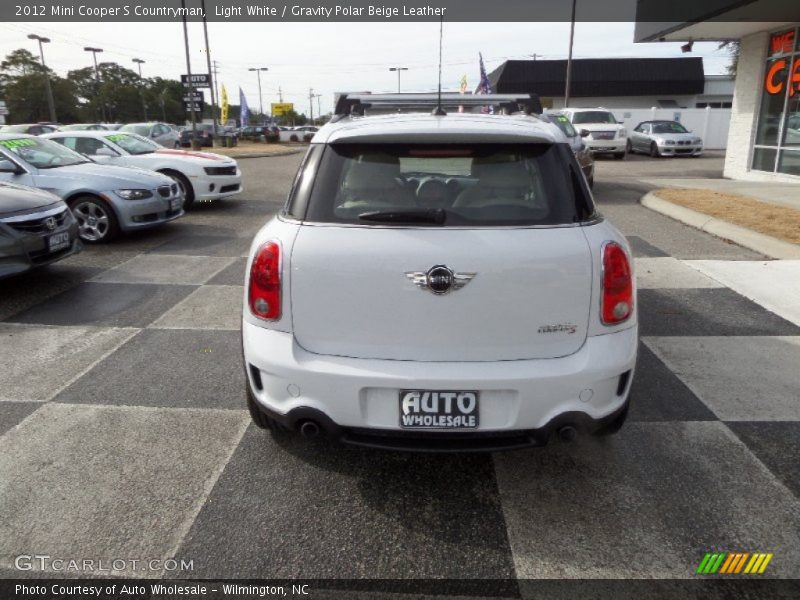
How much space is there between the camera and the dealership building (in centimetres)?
1456

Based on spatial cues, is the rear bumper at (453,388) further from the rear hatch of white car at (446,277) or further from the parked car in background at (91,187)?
the parked car in background at (91,187)

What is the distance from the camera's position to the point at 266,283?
2742mm

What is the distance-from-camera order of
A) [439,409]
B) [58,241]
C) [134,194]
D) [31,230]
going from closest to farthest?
[439,409] < [31,230] < [58,241] < [134,194]

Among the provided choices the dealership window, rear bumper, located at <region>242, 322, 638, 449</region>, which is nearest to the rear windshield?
rear bumper, located at <region>242, 322, 638, 449</region>

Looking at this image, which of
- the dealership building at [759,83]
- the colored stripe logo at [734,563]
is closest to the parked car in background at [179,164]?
the colored stripe logo at [734,563]

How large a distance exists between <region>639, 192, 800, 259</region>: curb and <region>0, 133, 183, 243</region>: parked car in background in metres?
8.07

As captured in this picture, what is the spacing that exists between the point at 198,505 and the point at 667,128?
91.3 feet

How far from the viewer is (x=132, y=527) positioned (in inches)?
106

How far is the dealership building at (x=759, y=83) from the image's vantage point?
14562 mm

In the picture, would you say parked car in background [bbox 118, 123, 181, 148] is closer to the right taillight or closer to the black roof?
the right taillight

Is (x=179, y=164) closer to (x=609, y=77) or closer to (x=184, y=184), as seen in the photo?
(x=184, y=184)

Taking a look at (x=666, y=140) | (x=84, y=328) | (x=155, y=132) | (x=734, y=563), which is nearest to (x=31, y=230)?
(x=84, y=328)

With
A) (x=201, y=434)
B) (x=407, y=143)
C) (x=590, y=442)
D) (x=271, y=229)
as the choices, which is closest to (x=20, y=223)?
(x=201, y=434)

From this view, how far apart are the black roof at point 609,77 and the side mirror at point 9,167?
147 feet
